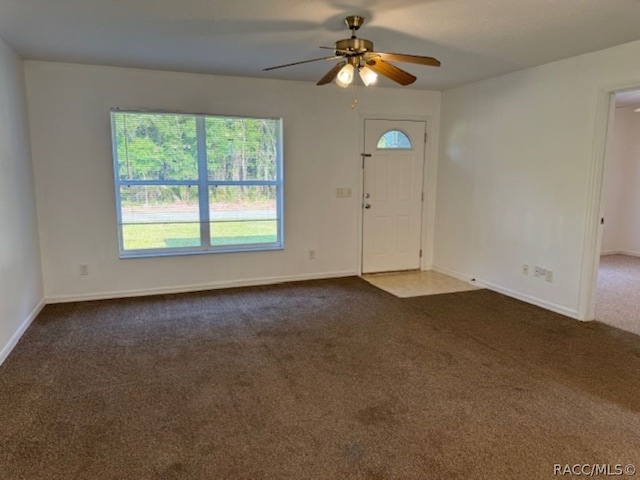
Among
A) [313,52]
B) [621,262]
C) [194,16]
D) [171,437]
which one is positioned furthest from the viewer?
[621,262]

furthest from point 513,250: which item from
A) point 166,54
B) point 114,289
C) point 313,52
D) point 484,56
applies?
point 114,289

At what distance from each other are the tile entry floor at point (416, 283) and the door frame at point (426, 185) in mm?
271

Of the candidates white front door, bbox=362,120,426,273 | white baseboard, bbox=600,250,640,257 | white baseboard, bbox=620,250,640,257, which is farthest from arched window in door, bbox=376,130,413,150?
white baseboard, bbox=620,250,640,257

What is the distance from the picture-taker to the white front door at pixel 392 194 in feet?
17.4

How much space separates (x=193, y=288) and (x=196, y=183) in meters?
1.17

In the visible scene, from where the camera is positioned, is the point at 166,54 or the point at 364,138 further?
the point at 364,138

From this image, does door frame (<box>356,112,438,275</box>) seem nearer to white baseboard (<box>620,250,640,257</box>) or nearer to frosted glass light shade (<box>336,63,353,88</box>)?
frosted glass light shade (<box>336,63,353,88</box>)

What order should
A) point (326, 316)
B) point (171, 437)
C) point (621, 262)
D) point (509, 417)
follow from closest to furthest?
point (171, 437)
point (509, 417)
point (326, 316)
point (621, 262)

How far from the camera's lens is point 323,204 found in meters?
5.13

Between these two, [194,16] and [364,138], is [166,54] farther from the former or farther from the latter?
[364,138]

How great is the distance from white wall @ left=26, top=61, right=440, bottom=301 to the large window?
112 mm

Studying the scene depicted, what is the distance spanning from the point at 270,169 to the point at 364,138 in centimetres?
125

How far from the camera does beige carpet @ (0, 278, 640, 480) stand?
1.98m

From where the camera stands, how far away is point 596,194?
3.64m
